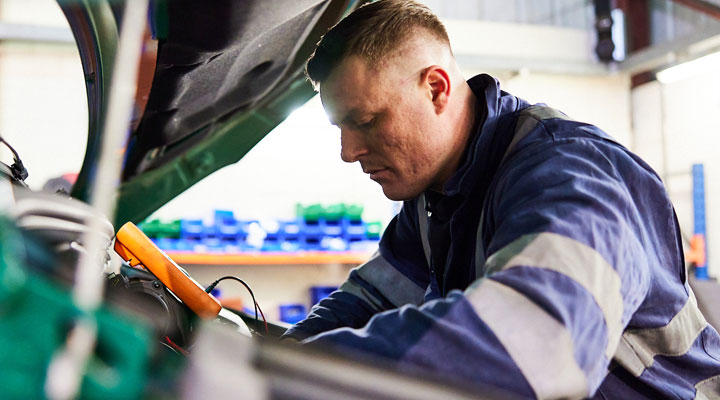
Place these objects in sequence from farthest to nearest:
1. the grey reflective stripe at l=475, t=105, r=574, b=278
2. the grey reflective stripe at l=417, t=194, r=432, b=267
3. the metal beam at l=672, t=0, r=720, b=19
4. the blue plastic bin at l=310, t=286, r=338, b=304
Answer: the metal beam at l=672, t=0, r=720, b=19 → the blue plastic bin at l=310, t=286, r=338, b=304 → the grey reflective stripe at l=417, t=194, r=432, b=267 → the grey reflective stripe at l=475, t=105, r=574, b=278

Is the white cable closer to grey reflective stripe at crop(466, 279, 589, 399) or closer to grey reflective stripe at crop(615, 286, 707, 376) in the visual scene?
grey reflective stripe at crop(466, 279, 589, 399)

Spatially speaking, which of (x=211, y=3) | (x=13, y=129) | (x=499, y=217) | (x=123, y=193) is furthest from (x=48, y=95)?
(x=499, y=217)

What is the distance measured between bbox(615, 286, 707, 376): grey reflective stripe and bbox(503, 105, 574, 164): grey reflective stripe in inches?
12.7

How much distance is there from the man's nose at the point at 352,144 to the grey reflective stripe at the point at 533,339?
62 cm

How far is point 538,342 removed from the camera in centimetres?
54

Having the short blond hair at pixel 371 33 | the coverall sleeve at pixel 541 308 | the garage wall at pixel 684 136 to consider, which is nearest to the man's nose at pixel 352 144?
the short blond hair at pixel 371 33

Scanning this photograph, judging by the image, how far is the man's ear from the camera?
114 cm

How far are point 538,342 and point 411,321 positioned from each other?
0.11 meters

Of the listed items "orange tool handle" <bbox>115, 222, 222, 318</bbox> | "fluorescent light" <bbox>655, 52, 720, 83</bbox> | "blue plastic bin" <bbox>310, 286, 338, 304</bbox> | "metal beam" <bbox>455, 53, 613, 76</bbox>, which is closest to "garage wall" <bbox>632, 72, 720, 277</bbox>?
"fluorescent light" <bbox>655, 52, 720, 83</bbox>

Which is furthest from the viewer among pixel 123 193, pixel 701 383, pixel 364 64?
pixel 123 193

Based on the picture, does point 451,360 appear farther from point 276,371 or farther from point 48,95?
point 48,95

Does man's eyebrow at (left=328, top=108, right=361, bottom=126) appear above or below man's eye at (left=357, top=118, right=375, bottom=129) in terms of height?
above

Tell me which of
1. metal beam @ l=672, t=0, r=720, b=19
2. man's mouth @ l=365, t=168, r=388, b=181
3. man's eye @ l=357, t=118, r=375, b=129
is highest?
metal beam @ l=672, t=0, r=720, b=19

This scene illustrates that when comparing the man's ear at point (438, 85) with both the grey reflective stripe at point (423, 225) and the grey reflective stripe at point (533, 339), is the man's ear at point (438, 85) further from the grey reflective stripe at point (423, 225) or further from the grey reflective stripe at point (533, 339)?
the grey reflective stripe at point (533, 339)
